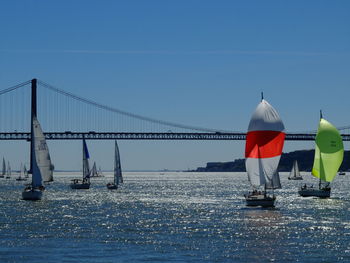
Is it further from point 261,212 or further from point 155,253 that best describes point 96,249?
point 261,212

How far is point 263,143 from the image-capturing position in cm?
4238

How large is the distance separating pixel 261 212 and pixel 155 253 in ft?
54.3

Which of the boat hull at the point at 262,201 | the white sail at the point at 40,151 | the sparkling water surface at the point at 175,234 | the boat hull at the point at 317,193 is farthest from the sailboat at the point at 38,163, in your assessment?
the boat hull at the point at 317,193

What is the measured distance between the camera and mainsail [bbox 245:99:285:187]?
42062mm

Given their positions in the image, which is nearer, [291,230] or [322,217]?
[291,230]

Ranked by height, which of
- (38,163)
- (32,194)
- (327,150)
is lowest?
(32,194)

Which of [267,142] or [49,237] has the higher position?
[267,142]

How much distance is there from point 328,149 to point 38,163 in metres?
17.6

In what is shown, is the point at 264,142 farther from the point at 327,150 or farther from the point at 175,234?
the point at 175,234

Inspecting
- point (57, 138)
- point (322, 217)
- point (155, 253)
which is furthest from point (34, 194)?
point (57, 138)

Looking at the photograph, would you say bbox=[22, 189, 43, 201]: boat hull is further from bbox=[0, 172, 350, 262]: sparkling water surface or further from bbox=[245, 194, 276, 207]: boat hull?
bbox=[245, 194, 276, 207]: boat hull

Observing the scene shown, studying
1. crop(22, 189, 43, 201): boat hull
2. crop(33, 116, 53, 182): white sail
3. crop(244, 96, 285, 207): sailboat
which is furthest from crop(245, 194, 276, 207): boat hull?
crop(22, 189, 43, 201): boat hull

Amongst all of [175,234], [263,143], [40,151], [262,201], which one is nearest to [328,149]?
[262,201]

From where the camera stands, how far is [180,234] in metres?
30.7
